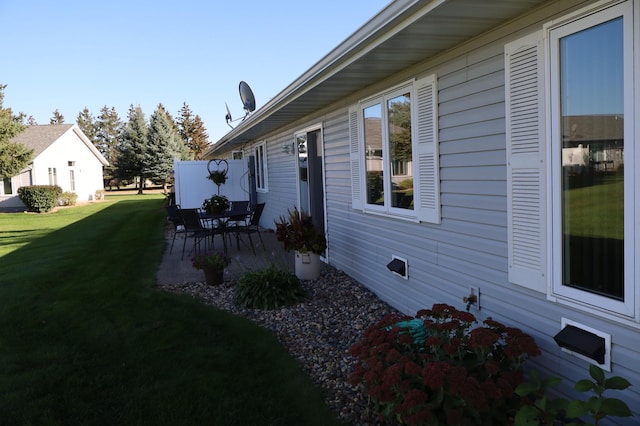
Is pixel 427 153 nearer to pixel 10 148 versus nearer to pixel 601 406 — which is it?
pixel 601 406

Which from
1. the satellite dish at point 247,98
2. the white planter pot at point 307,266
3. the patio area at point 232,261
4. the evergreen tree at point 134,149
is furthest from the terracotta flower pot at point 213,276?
the evergreen tree at point 134,149

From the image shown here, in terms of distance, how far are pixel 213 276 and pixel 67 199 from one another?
22007mm

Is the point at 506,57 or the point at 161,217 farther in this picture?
the point at 161,217

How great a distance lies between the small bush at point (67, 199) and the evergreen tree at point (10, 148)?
159 inches

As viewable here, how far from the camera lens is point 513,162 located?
9.46 feet

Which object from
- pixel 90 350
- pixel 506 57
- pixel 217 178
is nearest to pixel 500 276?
pixel 506 57

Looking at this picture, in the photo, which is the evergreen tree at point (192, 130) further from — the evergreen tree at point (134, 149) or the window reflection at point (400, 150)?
the window reflection at point (400, 150)

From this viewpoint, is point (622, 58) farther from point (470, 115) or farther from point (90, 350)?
point (90, 350)

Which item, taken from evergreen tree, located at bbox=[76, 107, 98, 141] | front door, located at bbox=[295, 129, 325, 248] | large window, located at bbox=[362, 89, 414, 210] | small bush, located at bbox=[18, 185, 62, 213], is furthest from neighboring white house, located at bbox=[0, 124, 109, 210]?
evergreen tree, located at bbox=[76, 107, 98, 141]

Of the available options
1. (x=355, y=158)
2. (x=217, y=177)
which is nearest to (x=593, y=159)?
(x=355, y=158)

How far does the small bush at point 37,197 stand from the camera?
20609mm

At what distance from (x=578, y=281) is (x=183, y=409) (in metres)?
2.43

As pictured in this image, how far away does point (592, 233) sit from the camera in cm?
240

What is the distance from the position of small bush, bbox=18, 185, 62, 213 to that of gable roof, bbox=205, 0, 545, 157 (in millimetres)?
19247
